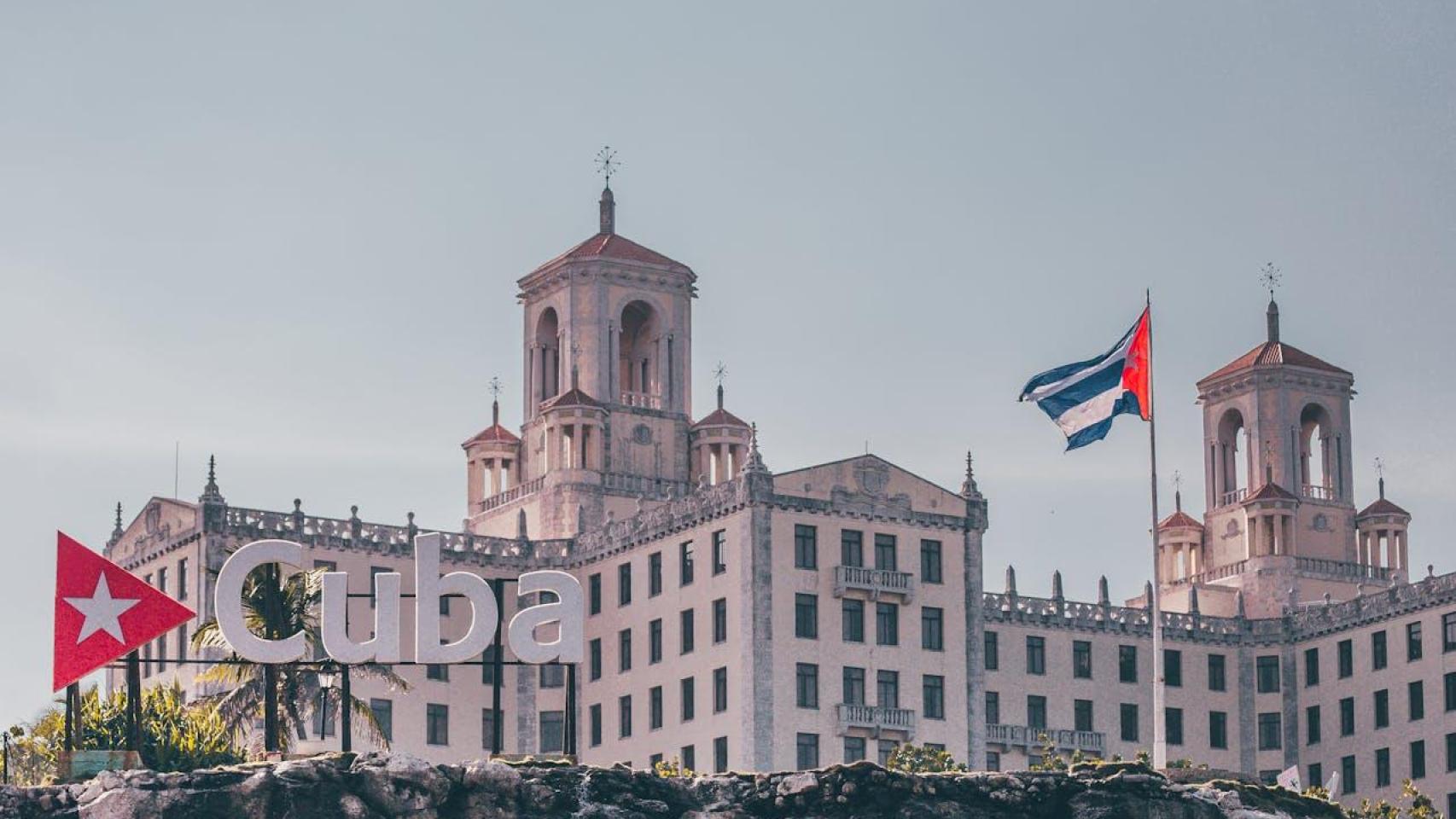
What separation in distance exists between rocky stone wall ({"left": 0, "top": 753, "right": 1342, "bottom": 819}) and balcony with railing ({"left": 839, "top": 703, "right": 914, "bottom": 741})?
111 ft

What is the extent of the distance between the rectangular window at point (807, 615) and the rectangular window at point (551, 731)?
1478cm

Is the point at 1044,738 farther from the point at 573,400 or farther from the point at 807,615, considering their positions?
the point at 573,400

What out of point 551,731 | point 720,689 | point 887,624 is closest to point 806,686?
point 720,689

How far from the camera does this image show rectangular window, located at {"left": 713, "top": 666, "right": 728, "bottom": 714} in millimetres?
182500

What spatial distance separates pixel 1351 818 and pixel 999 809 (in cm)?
1731

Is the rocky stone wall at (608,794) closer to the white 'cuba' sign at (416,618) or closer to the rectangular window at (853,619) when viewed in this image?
the white 'cuba' sign at (416,618)

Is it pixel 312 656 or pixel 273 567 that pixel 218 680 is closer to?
pixel 312 656

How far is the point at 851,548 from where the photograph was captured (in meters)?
185

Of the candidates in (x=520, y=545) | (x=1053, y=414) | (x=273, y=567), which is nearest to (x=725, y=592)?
(x=520, y=545)

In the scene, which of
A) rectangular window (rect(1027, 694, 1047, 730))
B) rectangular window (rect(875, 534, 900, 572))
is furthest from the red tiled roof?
rectangular window (rect(1027, 694, 1047, 730))

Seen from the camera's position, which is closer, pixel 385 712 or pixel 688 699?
pixel 688 699

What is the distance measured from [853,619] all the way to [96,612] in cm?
4972

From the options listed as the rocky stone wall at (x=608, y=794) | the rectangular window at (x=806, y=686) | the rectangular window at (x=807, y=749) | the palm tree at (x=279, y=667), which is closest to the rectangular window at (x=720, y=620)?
the rectangular window at (x=806, y=686)

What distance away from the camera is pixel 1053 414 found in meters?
141
